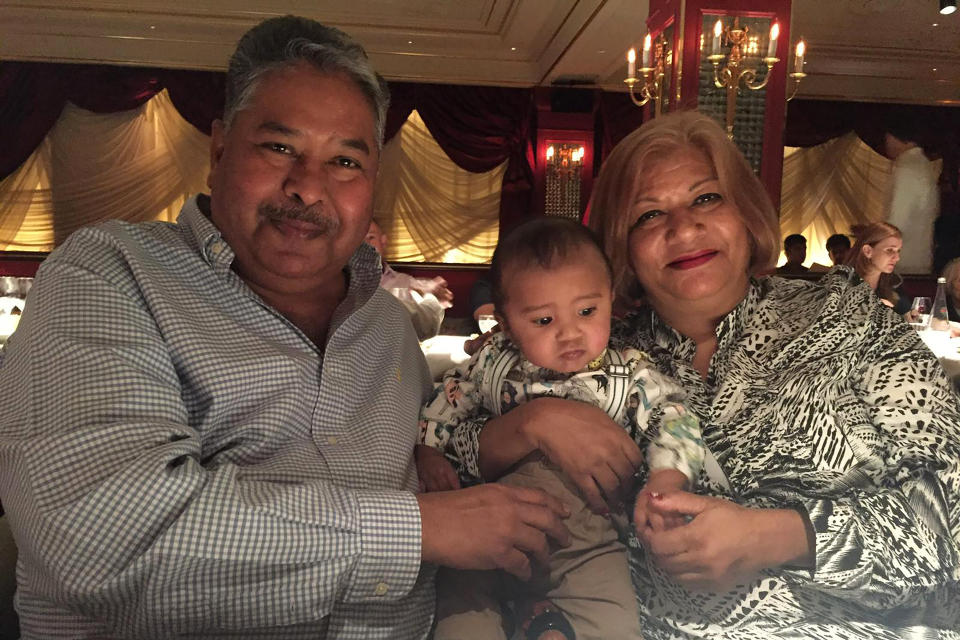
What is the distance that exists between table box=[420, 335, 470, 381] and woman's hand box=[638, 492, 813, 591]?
1.33 meters

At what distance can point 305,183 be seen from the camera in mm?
1086

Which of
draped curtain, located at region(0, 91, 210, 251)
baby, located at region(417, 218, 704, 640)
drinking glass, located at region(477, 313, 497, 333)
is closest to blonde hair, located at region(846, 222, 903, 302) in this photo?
drinking glass, located at region(477, 313, 497, 333)

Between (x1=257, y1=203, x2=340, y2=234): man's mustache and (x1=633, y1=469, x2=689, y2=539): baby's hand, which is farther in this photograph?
(x1=257, y1=203, x2=340, y2=234): man's mustache

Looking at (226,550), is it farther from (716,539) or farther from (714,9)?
(714,9)

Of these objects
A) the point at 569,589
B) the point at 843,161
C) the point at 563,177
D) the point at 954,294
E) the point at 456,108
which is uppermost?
the point at 456,108

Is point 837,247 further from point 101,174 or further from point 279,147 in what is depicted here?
point 101,174

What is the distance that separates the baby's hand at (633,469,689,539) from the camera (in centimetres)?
96

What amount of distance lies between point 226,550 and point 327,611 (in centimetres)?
16

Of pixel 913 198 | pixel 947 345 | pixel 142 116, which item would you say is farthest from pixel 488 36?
pixel 913 198

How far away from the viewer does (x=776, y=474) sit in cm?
108

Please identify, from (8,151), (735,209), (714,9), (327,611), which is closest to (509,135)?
(714,9)

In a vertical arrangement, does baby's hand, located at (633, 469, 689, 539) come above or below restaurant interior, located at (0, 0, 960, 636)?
below

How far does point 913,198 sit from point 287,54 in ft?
28.7

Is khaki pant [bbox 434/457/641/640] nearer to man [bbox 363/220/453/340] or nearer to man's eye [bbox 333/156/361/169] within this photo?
man's eye [bbox 333/156/361/169]
